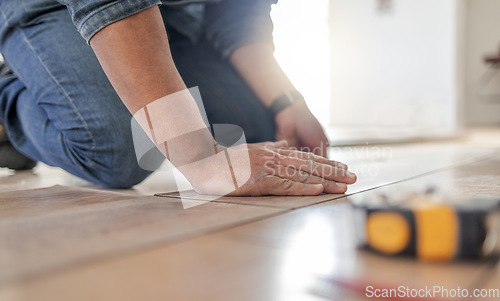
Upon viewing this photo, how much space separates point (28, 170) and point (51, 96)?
0.61 m

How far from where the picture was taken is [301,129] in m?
1.13

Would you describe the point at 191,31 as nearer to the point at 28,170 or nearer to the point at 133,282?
the point at 28,170

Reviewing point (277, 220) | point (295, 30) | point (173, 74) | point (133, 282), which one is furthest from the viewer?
point (295, 30)

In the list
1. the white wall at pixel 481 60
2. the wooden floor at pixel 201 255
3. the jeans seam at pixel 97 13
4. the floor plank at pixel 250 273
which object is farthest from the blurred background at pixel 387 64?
the floor plank at pixel 250 273

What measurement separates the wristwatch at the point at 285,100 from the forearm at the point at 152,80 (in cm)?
47

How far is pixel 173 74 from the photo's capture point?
701mm

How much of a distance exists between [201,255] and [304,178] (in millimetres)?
356

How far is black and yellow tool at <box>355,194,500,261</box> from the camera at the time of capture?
0.37m

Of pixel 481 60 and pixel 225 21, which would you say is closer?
pixel 225 21

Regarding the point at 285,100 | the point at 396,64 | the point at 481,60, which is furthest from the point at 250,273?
the point at 481,60

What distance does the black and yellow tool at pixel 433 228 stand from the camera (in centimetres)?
37

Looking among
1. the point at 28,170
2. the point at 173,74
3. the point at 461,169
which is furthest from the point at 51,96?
the point at 461,169

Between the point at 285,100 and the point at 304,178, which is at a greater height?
the point at 285,100

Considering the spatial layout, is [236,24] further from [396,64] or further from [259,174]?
[396,64]
